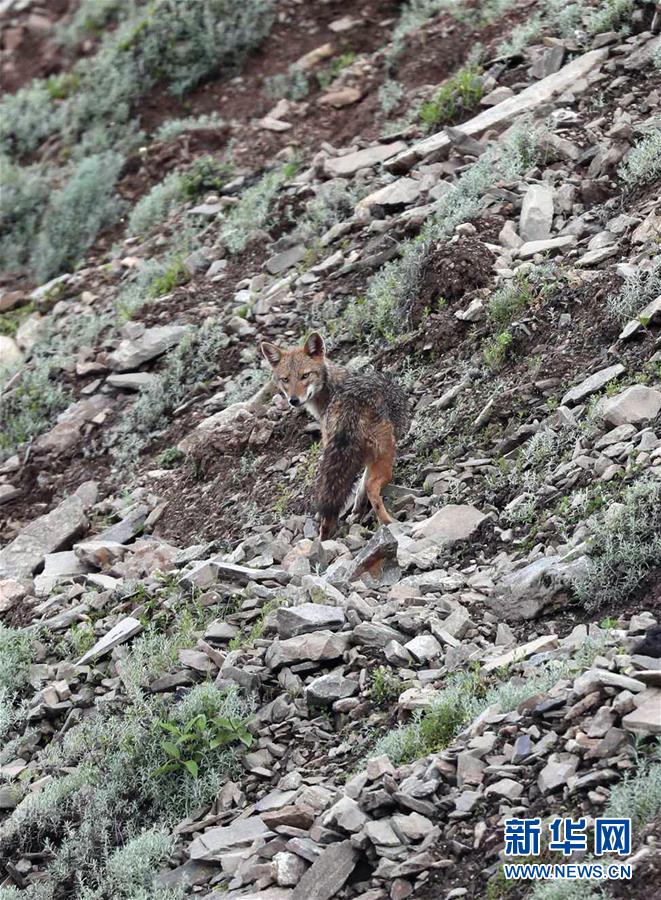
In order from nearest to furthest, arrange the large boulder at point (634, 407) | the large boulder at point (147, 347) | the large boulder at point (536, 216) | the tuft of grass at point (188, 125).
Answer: the large boulder at point (634, 407) → the large boulder at point (536, 216) → the large boulder at point (147, 347) → the tuft of grass at point (188, 125)

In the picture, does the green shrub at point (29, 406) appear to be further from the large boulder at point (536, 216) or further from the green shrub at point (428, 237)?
the large boulder at point (536, 216)

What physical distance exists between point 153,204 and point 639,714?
11919 mm

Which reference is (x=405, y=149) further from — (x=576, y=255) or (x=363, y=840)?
(x=363, y=840)

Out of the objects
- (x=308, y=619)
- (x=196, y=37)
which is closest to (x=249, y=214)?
(x=196, y=37)

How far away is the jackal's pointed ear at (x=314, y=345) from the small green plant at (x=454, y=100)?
4.63m

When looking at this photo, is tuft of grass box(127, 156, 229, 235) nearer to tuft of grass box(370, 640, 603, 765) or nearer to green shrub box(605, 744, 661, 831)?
tuft of grass box(370, 640, 603, 765)

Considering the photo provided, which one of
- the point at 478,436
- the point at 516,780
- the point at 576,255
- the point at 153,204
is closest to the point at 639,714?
the point at 516,780

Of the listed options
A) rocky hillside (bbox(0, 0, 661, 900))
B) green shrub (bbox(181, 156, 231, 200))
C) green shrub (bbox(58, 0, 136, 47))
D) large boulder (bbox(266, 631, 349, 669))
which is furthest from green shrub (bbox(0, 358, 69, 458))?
green shrub (bbox(58, 0, 136, 47))

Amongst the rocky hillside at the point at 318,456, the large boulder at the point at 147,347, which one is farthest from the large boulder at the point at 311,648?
the large boulder at the point at 147,347

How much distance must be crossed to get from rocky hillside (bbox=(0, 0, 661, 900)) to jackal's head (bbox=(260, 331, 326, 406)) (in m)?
0.52

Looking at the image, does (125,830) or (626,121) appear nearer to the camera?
(125,830)

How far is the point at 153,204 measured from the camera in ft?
55.3

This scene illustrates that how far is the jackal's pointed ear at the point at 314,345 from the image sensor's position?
37.9ft

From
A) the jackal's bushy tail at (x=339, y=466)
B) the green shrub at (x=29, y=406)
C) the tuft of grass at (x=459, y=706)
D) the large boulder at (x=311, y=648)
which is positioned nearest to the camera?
the tuft of grass at (x=459, y=706)
